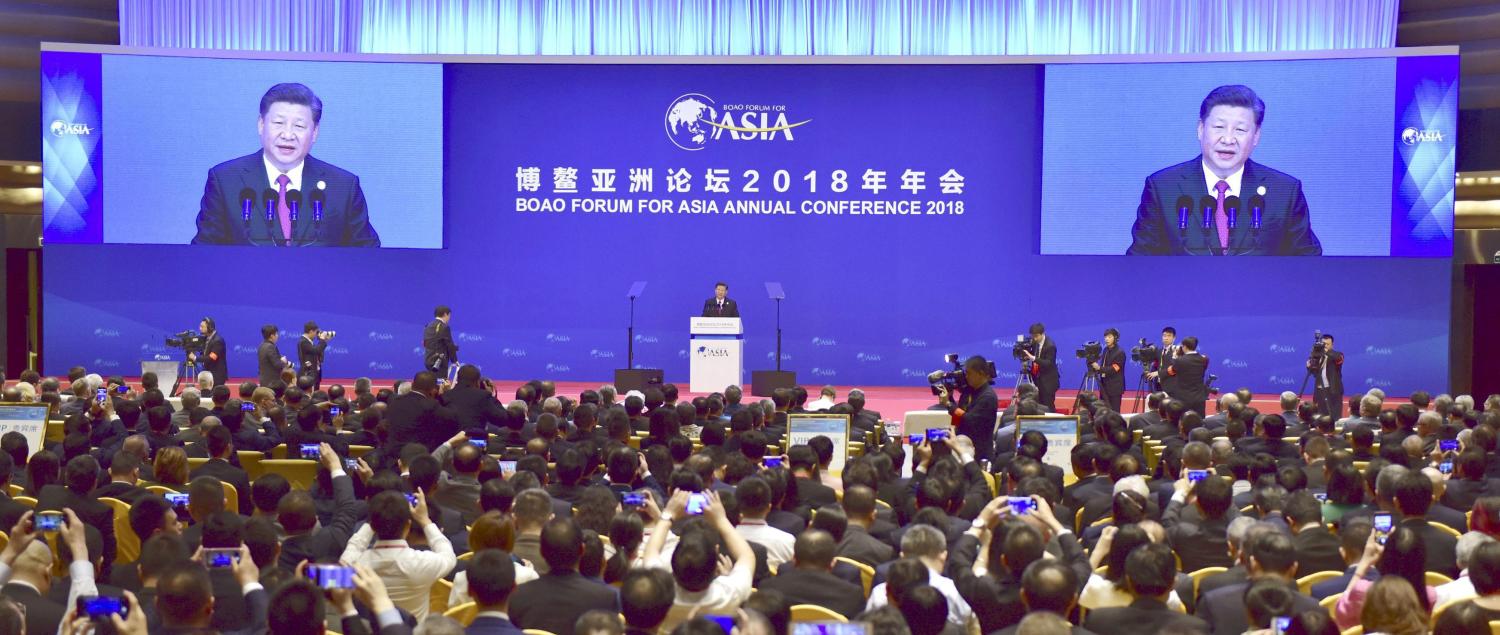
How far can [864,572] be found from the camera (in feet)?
18.7

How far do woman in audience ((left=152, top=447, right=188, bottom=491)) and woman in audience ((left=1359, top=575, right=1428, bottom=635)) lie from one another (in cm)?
546

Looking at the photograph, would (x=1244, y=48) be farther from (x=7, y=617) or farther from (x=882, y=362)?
(x=7, y=617)

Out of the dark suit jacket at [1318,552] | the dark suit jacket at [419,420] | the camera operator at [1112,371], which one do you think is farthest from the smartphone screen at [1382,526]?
the camera operator at [1112,371]

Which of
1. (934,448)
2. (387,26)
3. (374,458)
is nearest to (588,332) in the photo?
(387,26)

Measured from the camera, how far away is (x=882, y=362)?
19.4 meters

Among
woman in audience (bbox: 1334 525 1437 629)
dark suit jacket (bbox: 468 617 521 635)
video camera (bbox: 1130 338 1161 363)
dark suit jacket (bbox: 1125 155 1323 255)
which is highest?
dark suit jacket (bbox: 1125 155 1323 255)

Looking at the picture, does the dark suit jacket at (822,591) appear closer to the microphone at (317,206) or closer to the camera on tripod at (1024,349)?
the camera on tripod at (1024,349)

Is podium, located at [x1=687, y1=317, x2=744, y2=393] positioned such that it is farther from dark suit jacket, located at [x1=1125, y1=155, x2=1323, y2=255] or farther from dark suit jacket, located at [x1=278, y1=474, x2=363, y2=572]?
dark suit jacket, located at [x1=278, y1=474, x2=363, y2=572]

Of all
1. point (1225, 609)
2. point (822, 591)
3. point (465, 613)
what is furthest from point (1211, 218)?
point (465, 613)

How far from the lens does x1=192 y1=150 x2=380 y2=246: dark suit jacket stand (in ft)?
59.2

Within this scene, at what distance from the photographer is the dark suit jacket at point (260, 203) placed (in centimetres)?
1803

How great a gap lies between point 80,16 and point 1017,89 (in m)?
12.2

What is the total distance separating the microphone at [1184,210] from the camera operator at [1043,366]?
9.72 feet

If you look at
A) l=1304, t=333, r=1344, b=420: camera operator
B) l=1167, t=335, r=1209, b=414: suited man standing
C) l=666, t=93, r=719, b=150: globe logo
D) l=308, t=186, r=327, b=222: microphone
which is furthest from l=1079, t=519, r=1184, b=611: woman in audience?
l=308, t=186, r=327, b=222: microphone
